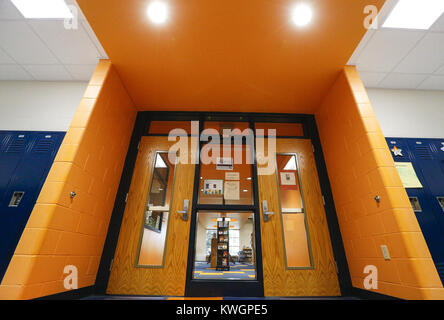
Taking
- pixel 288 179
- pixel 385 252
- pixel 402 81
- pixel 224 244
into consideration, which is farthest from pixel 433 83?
pixel 224 244

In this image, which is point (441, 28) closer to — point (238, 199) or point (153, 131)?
point (238, 199)

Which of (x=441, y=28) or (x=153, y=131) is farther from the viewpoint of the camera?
(x=153, y=131)

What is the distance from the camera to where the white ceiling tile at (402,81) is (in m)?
2.86

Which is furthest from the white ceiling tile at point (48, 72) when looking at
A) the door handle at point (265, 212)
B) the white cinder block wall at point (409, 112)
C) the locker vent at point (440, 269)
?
the locker vent at point (440, 269)

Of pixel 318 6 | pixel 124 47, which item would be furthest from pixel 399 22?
pixel 124 47

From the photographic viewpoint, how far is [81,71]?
2.82 metres

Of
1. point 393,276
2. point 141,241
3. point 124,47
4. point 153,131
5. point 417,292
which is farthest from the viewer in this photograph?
point 153,131

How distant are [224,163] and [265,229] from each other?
1.03 metres

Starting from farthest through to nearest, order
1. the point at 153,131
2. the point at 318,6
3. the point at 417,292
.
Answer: the point at 153,131 < the point at 318,6 < the point at 417,292

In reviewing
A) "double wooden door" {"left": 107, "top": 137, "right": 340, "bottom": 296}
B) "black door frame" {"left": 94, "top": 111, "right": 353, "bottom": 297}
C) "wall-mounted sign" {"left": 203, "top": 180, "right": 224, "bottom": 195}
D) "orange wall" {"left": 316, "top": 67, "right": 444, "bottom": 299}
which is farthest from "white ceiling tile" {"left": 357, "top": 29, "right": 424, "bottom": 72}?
"wall-mounted sign" {"left": 203, "top": 180, "right": 224, "bottom": 195}

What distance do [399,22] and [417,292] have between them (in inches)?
103

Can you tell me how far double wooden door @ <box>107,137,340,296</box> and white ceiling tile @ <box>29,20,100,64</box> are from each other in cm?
128

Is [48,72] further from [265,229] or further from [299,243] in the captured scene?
[299,243]

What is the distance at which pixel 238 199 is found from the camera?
261 centimetres
